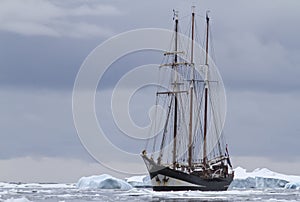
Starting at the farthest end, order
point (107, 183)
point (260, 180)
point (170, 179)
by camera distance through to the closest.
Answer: point (260, 180) < point (107, 183) < point (170, 179)

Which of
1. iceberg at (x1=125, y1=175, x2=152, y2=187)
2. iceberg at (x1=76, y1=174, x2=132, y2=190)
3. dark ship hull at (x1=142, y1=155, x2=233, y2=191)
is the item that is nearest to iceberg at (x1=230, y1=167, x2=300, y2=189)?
iceberg at (x1=125, y1=175, x2=152, y2=187)

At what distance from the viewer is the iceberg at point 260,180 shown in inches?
4764

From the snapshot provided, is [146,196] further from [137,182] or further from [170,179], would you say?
[137,182]

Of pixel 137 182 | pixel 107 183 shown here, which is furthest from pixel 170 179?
pixel 137 182

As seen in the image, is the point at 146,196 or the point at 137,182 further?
the point at 137,182

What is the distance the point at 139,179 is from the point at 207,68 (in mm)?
60505

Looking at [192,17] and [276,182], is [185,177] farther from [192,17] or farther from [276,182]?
[276,182]

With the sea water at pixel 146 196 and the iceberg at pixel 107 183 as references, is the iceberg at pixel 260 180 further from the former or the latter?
the sea water at pixel 146 196

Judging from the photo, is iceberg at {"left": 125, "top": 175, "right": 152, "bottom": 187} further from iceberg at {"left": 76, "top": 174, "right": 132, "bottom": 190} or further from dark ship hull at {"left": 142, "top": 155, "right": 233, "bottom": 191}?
dark ship hull at {"left": 142, "top": 155, "right": 233, "bottom": 191}

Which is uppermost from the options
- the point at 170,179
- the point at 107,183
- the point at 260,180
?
the point at 260,180

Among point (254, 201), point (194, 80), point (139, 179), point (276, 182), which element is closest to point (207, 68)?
point (194, 80)

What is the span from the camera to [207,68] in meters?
84.6

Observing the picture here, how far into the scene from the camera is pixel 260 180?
121 metres

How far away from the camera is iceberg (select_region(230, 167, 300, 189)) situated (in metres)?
121
